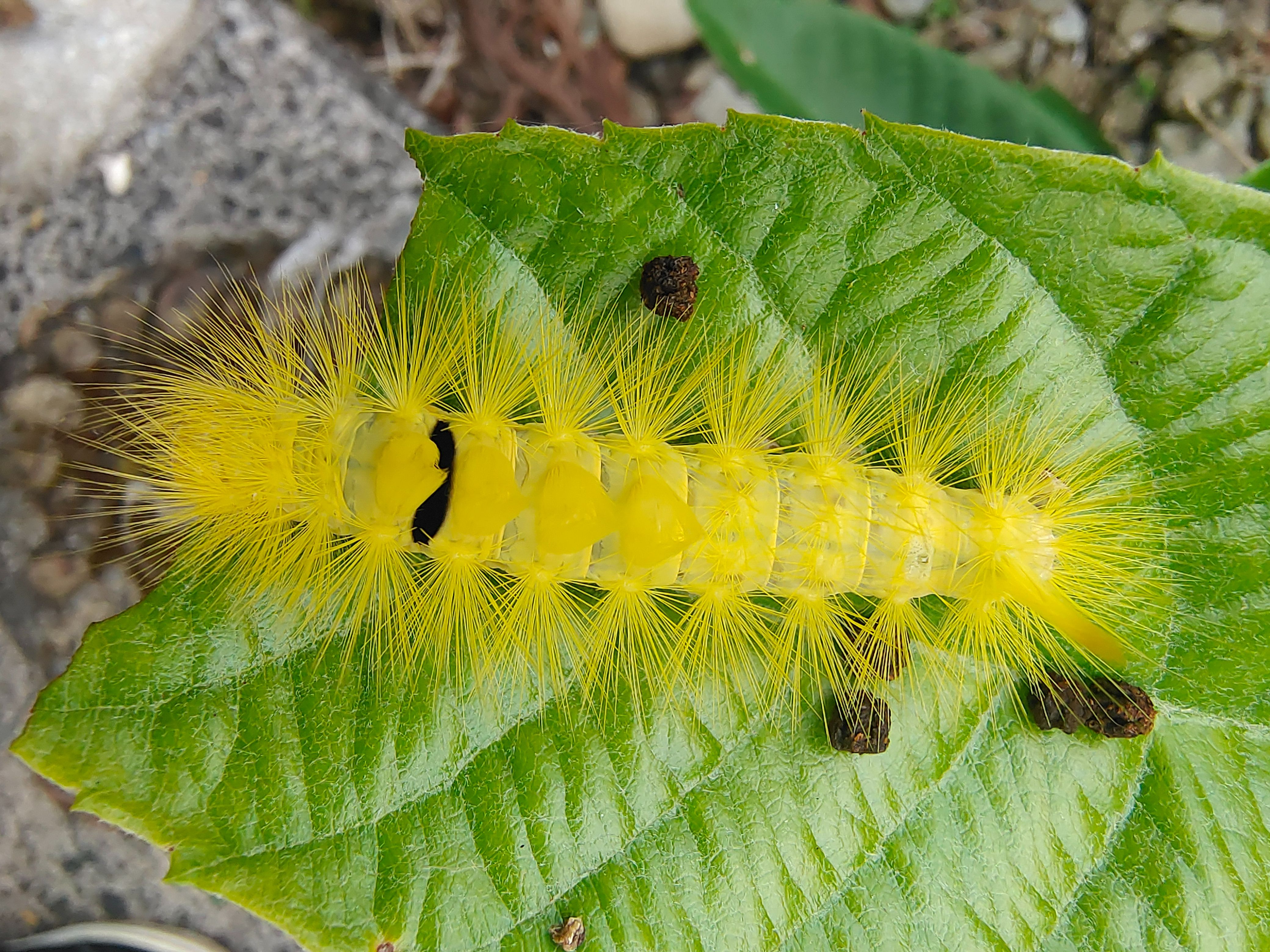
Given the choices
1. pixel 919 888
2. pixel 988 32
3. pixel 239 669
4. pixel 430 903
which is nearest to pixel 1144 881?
pixel 919 888

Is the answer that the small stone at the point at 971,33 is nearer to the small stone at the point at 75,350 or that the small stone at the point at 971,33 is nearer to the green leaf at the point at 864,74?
the green leaf at the point at 864,74

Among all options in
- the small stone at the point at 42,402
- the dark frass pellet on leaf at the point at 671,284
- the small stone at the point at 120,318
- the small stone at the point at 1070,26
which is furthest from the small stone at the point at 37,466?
the small stone at the point at 1070,26

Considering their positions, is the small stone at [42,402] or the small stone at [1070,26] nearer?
the small stone at [42,402]

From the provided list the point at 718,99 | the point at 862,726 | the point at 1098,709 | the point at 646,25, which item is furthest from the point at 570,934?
the point at 646,25

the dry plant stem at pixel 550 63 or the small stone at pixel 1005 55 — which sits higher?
the small stone at pixel 1005 55

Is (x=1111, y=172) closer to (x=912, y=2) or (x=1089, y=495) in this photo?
(x=1089, y=495)

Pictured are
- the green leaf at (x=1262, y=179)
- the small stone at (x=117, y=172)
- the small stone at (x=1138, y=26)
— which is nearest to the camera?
the green leaf at (x=1262, y=179)
